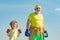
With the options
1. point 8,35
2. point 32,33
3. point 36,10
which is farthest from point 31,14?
point 8,35

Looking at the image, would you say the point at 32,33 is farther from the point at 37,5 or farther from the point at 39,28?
the point at 37,5

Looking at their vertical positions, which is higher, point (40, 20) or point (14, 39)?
point (40, 20)

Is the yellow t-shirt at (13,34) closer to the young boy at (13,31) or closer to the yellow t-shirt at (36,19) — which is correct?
the young boy at (13,31)

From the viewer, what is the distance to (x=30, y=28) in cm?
732

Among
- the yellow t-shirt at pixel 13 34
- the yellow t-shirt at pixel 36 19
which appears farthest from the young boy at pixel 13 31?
the yellow t-shirt at pixel 36 19

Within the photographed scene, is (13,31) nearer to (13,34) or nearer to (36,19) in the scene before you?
(13,34)

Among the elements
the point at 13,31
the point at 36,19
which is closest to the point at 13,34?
the point at 13,31

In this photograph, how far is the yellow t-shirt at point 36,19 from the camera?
7180mm

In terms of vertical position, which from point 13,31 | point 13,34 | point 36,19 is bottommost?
point 13,34

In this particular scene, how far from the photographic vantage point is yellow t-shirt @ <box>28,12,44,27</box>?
23.6 feet

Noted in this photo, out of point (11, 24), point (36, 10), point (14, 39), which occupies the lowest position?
point (14, 39)

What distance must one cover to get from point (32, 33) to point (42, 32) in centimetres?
38

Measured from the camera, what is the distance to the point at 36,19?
A: 7227mm

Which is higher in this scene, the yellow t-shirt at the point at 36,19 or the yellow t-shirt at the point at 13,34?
the yellow t-shirt at the point at 36,19
